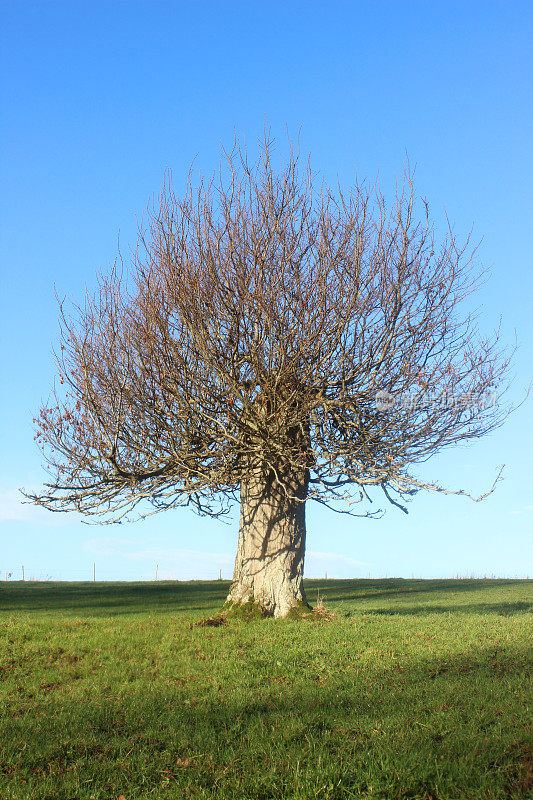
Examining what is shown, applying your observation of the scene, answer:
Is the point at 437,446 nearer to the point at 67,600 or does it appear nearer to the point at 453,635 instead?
the point at 453,635

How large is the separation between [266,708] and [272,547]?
7476 millimetres

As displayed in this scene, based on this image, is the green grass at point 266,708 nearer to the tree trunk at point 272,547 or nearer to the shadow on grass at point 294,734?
the shadow on grass at point 294,734

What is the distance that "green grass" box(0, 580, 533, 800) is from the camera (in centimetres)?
760

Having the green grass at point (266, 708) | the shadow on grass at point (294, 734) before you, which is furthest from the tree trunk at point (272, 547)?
the shadow on grass at point (294, 734)

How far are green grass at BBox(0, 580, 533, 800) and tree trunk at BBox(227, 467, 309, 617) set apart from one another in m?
1.18

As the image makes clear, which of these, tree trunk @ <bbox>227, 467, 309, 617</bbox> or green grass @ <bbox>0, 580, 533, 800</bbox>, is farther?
tree trunk @ <bbox>227, 467, 309, 617</bbox>

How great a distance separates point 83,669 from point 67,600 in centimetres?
1668

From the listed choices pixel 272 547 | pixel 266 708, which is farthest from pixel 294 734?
pixel 272 547

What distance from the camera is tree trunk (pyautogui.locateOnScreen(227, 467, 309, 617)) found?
17.8 m

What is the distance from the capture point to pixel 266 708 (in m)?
10.5

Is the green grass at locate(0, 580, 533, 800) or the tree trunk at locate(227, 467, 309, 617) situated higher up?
the tree trunk at locate(227, 467, 309, 617)

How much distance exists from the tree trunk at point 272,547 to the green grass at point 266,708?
118 centimetres

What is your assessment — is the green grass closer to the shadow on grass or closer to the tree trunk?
the shadow on grass

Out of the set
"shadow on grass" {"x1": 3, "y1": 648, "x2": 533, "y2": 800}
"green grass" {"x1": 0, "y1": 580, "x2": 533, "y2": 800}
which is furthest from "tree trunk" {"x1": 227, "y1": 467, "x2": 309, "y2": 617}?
"shadow on grass" {"x1": 3, "y1": 648, "x2": 533, "y2": 800}
